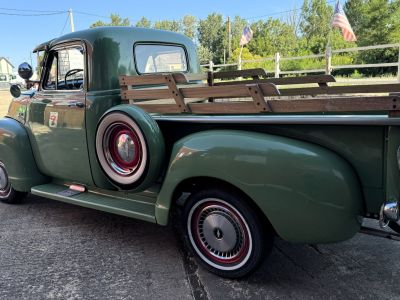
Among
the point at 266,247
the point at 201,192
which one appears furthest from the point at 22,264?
the point at 266,247

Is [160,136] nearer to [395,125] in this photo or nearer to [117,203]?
[117,203]

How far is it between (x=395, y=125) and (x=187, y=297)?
1663mm

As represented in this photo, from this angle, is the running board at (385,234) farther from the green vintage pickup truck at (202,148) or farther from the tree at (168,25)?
the tree at (168,25)

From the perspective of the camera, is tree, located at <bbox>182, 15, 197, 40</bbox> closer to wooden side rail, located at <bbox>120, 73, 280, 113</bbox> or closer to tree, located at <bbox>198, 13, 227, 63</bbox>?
tree, located at <bbox>198, 13, 227, 63</bbox>

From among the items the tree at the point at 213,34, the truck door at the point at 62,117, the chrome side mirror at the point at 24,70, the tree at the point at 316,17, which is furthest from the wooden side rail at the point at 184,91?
the tree at the point at 213,34

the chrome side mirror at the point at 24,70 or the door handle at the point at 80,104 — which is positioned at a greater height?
the chrome side mirror at the point at 24,70

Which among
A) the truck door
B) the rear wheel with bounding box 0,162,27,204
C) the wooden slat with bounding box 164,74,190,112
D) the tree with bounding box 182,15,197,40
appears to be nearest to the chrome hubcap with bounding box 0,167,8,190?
the rear wheel with bounding box 0,162,27,204

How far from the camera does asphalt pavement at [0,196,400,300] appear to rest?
266cm

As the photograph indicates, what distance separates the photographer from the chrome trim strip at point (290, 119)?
7.01 ft

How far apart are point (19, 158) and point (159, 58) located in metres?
1.79

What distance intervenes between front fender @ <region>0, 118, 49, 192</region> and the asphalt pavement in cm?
53

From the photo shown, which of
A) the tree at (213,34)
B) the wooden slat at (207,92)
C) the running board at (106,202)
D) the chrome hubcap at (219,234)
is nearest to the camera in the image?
the wooden slat at (207,92)

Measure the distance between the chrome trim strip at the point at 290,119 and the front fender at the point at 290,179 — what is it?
0.30 ft

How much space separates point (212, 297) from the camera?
2596 millimetres
